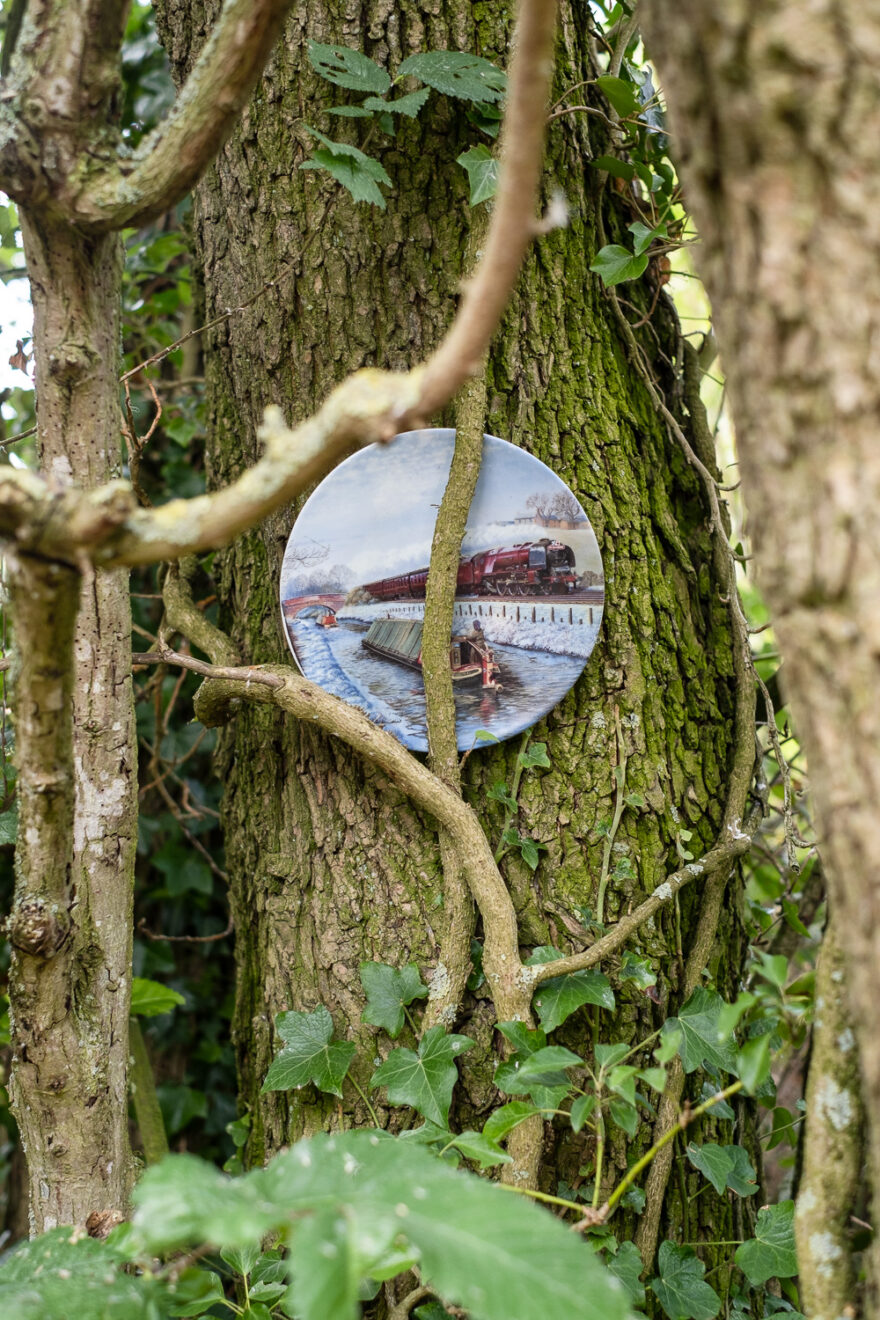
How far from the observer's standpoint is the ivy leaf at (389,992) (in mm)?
1047

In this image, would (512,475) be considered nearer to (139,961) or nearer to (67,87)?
(67,87)

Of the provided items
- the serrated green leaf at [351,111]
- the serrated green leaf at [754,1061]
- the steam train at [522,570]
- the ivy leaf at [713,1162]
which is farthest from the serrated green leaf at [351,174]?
the ivy leaf at [713,1162]

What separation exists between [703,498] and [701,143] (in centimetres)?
83

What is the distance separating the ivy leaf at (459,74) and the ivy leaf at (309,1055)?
1113mm

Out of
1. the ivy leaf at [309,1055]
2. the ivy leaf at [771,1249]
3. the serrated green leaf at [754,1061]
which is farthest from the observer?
the ivy leaf at [309,1055]

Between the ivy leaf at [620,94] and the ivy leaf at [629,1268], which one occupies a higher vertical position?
the ivy leaf at [620,94]

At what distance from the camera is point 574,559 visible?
3.63 feet

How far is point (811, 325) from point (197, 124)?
55cm

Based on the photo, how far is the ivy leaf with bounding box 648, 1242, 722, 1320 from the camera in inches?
38.8

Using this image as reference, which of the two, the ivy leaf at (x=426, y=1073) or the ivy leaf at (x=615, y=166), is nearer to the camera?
the ivy leaf at (x=426, y=1073)

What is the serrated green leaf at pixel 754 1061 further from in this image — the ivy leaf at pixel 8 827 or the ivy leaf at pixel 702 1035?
the ivy leaf at pixel 8 827

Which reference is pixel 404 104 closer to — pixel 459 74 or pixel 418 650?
pixel 459 74

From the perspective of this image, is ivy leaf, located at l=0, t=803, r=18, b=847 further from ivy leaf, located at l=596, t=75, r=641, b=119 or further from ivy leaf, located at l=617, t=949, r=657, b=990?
ivy leaf, located at l=596, t=75, r=641, b=119

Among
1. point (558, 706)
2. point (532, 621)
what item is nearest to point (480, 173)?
point (532, 621)
